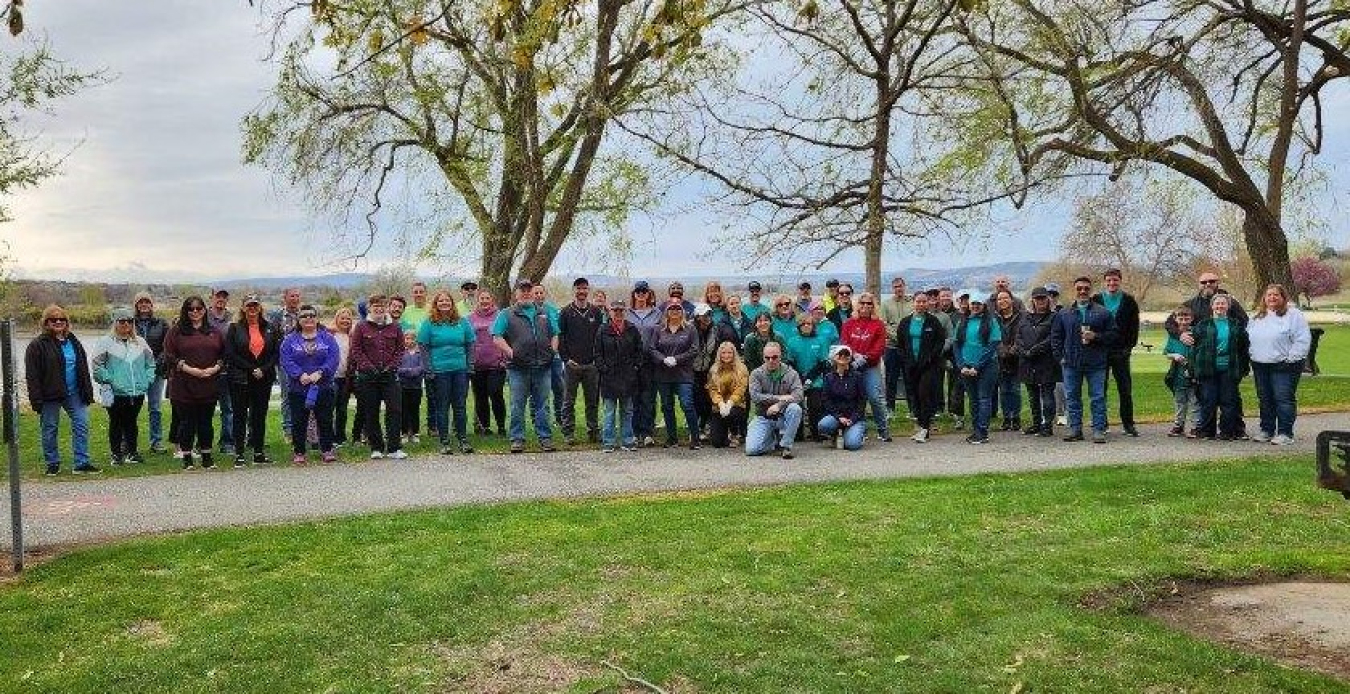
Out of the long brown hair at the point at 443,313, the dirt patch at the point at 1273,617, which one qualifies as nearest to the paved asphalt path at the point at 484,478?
the long brown hair at the point at 443,313

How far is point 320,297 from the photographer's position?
45.3ft

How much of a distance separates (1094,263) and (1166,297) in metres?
19.7

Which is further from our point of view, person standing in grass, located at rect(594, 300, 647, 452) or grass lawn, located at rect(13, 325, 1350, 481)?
person standing in grass, located at rect(594, 300, 647, 452)

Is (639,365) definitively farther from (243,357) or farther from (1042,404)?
(1042,404)

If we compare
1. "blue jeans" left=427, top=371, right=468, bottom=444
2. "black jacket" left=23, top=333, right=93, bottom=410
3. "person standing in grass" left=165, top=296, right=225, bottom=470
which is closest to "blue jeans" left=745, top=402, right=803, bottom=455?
"blue jeans" left=427, top=371, right=468, bottom=444

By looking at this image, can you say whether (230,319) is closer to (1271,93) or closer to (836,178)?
(836,178)

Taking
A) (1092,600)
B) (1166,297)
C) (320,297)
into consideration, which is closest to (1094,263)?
(1166,297)

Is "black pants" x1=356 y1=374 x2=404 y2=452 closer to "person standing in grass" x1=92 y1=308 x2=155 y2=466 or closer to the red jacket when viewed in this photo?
"person standing in grass" x1=92 y1=308 x2=155 y2=466

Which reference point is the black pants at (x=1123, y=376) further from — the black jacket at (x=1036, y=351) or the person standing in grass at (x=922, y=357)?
the person standing in grass at (x=922, y=357)

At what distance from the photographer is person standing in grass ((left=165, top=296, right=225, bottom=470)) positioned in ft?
36.8

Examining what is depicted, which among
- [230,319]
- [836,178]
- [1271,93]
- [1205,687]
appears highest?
[1271,93]

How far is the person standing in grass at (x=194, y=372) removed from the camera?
11.2 metres

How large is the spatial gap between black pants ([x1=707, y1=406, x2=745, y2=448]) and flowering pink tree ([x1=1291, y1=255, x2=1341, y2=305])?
71374 mm

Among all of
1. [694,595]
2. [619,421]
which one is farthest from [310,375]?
[694,595]
